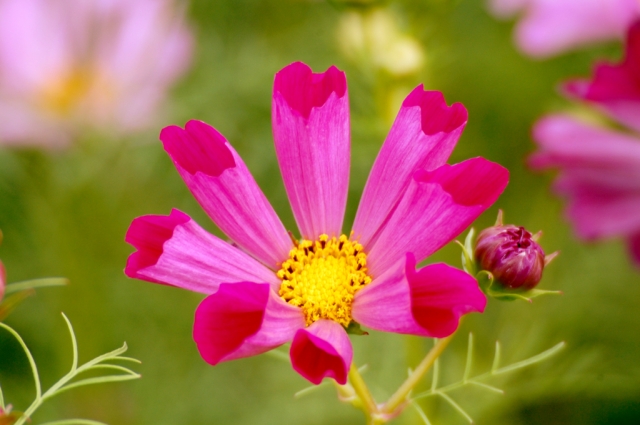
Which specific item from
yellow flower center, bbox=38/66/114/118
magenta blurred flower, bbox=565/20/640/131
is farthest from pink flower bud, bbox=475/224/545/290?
yellow flower center, bbox=38/66/114/118

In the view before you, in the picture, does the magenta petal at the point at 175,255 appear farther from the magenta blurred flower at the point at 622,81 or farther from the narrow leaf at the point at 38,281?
the magenta blurred flower at the point at 622,81

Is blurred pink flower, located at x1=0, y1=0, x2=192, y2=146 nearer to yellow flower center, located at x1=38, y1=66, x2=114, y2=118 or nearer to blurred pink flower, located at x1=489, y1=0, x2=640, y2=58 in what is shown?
yellow flower center, located at x1=38, y1=66, x2=114, y2=118

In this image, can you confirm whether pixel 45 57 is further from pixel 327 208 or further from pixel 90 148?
pixel 327 208

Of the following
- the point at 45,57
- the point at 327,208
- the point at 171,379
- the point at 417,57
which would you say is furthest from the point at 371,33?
the point at 45,57

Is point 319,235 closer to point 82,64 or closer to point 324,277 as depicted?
→ point 324,277

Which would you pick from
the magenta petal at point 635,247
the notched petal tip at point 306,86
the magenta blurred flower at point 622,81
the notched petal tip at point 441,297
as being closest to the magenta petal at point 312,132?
the notched petal tip at point 306,86
